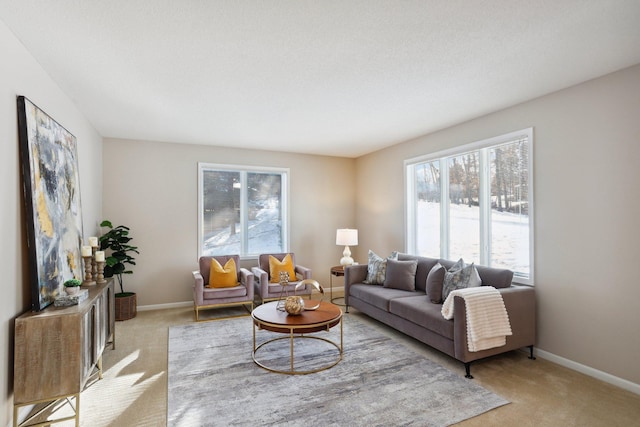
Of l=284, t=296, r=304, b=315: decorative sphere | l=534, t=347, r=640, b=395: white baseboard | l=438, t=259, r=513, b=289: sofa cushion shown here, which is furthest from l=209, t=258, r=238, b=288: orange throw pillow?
l=534, t=347, r=640, b=395: white baseboard

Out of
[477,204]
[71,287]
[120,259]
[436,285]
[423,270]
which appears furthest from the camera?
[120,259]

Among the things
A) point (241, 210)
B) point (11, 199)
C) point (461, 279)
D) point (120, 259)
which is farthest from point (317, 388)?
point (241, 210)

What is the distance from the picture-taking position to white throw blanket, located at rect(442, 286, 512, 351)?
3.13 m

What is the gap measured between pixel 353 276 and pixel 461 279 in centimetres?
180

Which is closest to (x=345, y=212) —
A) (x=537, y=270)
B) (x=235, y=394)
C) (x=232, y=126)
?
(x=232, y=126)

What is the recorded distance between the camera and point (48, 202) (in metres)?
2.76

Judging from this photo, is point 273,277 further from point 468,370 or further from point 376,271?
point 468,370

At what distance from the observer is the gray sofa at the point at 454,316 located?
3.18 meters

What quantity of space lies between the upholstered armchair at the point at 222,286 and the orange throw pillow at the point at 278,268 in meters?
0.46

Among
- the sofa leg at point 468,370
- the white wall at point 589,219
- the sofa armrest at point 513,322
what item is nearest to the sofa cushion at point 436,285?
the sofa armrest at point 513,322

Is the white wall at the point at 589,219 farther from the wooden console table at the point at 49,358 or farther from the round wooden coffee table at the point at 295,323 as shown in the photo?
the wooden console table at the point at 49,358

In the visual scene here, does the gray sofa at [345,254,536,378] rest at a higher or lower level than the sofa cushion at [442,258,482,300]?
lower

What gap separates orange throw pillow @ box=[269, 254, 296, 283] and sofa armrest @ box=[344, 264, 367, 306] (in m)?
0.90

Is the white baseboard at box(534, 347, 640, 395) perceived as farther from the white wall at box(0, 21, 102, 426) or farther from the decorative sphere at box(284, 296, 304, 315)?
the white wall at box(0, 21, 102, 426)
